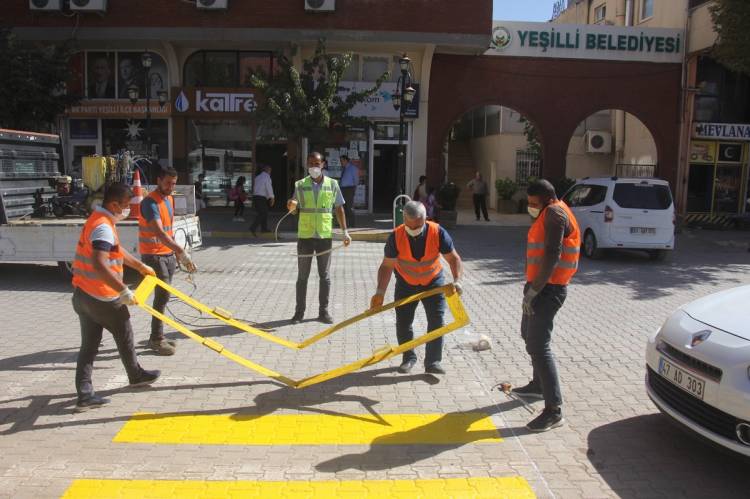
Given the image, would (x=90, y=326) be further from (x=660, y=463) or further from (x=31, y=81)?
(x=31, y=81)

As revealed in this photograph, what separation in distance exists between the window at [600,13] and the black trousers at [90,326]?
26.9 meters

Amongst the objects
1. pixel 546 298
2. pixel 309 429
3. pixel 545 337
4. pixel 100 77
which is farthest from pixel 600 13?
pixel 309 429

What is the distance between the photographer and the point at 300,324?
26.6 feet

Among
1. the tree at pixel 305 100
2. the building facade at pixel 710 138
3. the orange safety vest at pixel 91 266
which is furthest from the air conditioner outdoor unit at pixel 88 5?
the building facade at pixel 710 138

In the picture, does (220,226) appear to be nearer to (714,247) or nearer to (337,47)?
(337,47)

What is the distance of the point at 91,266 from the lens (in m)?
5.07

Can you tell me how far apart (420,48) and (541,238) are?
16.9 metres

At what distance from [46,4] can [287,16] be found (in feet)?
22.4

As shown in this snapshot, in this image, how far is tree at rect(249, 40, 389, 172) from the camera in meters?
16.4

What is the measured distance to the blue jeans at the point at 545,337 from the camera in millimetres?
4992

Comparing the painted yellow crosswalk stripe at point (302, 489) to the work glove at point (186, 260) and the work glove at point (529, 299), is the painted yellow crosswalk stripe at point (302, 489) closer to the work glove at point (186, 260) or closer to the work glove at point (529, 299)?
the work glove at point (529, 299)

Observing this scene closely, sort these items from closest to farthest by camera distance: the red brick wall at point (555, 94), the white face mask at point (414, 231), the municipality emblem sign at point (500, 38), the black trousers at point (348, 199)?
the white face mask at point (414, 231), the black trousers at point (348, 199), the municipality emblem sign at point (500, 38), the red brick wall at point (555, 94)

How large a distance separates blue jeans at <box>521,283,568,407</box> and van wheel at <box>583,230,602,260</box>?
31.6 ft

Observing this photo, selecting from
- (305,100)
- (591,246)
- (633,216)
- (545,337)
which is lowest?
(591,246)
